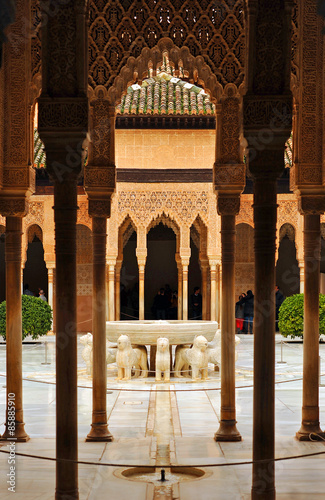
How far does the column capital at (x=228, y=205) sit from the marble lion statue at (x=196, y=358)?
13.4 ft

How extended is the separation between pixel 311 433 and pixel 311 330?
0.97m

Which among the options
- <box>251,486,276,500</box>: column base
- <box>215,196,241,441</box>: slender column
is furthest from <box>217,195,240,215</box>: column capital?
<box>251,486,276,500</box>: column base

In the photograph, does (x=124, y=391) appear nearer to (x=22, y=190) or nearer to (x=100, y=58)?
(x=22, y=190)

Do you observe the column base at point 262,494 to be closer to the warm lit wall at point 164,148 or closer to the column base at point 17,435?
the column base at point 17,435

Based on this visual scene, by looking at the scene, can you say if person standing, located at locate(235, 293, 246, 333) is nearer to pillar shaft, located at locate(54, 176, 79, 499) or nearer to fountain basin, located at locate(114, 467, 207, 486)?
fountain basin, located at locate(114, 467, 207, 486)

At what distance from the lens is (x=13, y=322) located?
6500mm

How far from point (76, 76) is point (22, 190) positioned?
210 cm

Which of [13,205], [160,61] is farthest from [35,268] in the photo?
[160,61]

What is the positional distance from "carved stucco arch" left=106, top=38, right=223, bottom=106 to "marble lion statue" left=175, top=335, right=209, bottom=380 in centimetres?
498

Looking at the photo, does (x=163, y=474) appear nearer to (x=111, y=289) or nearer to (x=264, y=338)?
(x=264, y=338)

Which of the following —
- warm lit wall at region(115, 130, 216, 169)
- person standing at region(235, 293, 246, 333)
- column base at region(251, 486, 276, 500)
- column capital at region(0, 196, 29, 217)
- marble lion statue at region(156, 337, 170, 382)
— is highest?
warm lit wall at region(115, 130, 216, 169)

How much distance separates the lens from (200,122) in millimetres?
20844

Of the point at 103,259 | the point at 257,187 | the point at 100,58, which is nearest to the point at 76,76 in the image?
the point at 257,187

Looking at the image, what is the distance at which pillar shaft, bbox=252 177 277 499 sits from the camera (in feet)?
14.2
